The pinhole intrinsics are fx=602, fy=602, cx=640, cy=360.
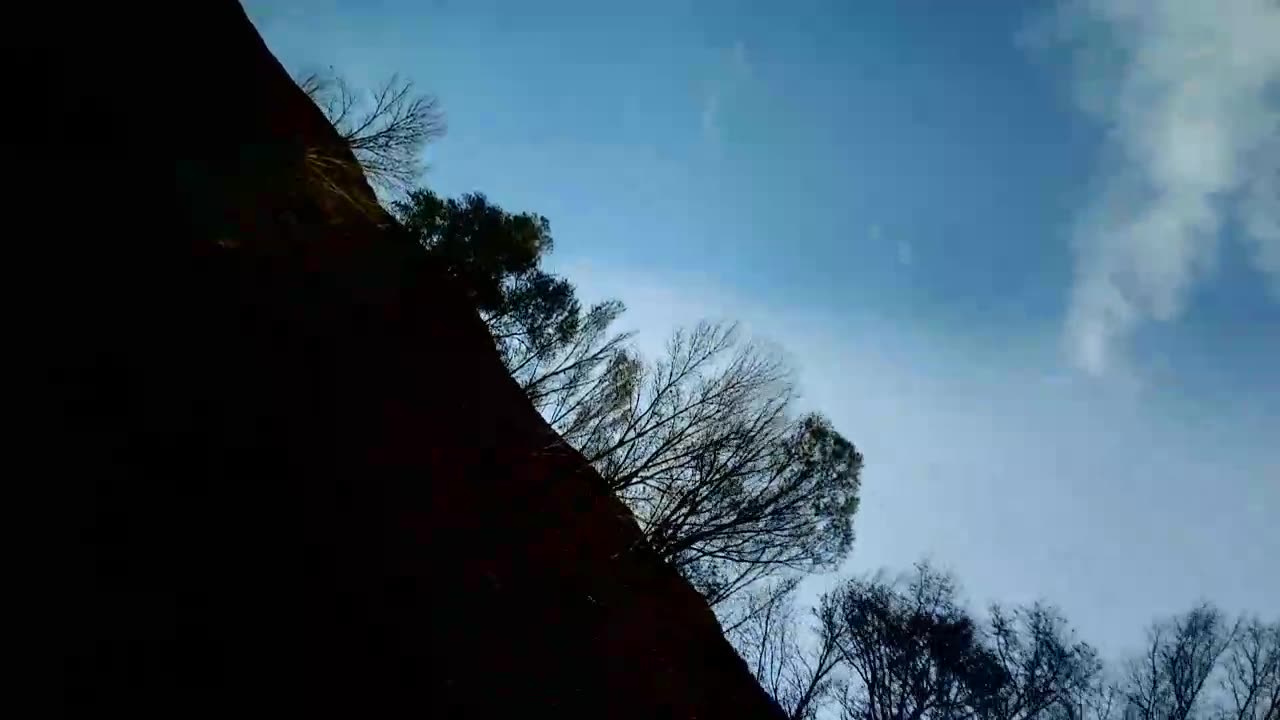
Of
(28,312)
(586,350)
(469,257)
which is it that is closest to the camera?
(28,312)

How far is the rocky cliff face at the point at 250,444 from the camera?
4.12 meters

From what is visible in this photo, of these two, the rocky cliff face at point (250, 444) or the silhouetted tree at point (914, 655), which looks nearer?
the rocky cliff face at point (250, 444)

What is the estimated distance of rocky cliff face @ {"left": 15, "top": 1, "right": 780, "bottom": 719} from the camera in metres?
4.12

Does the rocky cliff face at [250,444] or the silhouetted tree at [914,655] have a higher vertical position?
the silhouetted tree at [914,655]

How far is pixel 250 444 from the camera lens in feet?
17.0

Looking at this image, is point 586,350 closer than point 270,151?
No

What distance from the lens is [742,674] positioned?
30.6 feet

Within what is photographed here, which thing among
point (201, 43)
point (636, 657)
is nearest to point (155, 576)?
point (636, 657)

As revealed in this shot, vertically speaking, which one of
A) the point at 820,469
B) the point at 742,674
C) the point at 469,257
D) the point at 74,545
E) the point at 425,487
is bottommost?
the point at 74,545

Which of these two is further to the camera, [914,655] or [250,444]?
[914,655]

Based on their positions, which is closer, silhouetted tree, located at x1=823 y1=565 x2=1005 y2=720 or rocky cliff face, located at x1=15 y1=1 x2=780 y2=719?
rocky cliff face, located at x1=15 y1=1 x2=780 y2=719

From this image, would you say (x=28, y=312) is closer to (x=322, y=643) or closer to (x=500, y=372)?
(x=322, y=643)

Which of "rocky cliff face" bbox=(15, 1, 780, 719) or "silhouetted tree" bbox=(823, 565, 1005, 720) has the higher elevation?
"silhouetted tree" bbox=(823, 565, 1005, 720)

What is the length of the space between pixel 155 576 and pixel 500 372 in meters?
5.30
